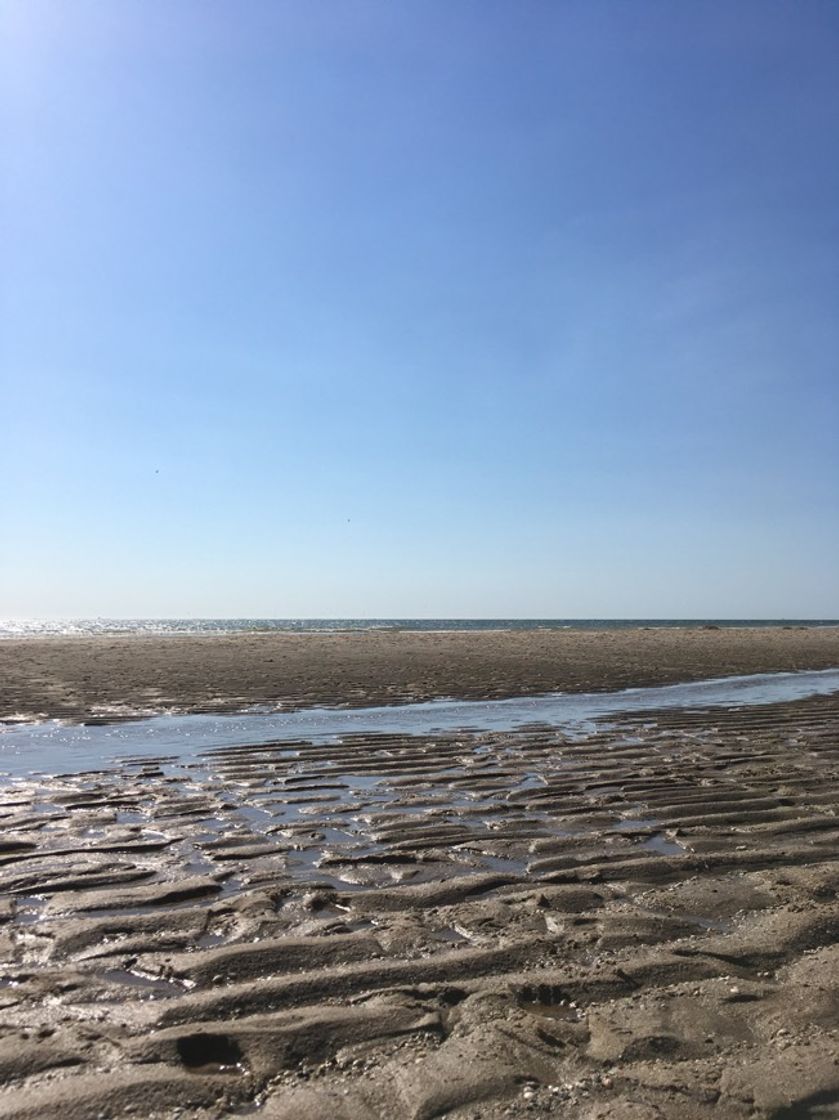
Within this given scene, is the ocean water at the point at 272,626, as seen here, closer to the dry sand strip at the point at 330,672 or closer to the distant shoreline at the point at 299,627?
the distant shoreline at the point at 299,627

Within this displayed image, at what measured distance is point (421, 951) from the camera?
4559 millimetres

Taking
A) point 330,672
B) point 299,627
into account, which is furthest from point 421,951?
point 299,627

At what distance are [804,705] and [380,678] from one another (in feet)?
34.3

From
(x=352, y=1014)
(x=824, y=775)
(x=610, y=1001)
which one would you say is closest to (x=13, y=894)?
(x=352, y=1014)

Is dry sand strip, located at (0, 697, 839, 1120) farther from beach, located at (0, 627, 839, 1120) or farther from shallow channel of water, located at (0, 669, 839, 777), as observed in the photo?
shallow channel of water, located at (0, 669, 839, 777)

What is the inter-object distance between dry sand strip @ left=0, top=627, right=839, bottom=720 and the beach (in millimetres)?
6999

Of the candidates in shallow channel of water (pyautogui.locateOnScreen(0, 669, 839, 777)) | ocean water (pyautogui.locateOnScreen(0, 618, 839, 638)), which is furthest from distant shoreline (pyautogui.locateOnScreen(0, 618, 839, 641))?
shallow channel of water (pyautogui.locateOnScreen(0, 669, 839, 777))

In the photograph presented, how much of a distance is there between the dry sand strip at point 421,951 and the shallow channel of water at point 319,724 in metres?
2.25

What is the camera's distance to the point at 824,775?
30.9ft

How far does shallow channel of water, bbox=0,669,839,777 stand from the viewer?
11250 millimetres

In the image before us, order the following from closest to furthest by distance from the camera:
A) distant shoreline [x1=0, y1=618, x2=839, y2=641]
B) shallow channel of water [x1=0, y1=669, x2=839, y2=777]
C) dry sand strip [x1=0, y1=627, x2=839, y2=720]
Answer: shallow channel of water [x1=0, y1=669, x2=839, y2=777] → dry sand strip [x1=0, y1=627, x2=839, y2=720] → distant shoreline [x1=0, y1=618, x2=839, y2=641]

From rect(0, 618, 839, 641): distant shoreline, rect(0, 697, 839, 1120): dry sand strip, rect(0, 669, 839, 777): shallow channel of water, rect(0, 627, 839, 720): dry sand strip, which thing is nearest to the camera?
rect(0, 697, 839, 1120): dry sand strip

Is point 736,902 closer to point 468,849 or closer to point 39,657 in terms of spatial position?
point 468,849

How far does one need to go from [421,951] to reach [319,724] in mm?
9592
